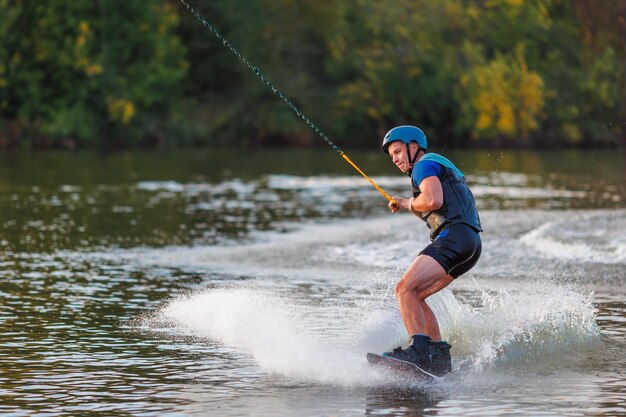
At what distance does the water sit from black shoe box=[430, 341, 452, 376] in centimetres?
16

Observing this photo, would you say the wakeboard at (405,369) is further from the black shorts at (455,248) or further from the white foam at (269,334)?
the black shorts at (455,248)

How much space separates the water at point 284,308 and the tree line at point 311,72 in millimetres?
35268

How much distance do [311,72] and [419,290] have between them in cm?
7542

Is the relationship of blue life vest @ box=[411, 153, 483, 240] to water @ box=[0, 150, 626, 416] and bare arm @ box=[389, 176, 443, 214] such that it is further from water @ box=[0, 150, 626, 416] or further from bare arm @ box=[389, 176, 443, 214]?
water @ box=[0, 150, 626, 416]

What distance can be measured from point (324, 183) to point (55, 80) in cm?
2924

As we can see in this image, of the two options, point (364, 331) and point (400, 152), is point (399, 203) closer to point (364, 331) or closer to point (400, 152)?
point (400, 152)

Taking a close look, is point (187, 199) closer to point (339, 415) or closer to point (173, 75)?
point (339, 415)

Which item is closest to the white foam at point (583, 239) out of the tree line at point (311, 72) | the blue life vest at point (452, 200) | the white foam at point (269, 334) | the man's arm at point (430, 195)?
the white foam at point (269, 334)

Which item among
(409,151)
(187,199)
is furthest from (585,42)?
(409,151)

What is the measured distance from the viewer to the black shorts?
10023 millimetres

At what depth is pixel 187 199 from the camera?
31.8 metres

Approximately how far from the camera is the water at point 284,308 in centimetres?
961

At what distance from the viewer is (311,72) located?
85.0m

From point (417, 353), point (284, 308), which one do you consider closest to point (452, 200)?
point (417, 353)
